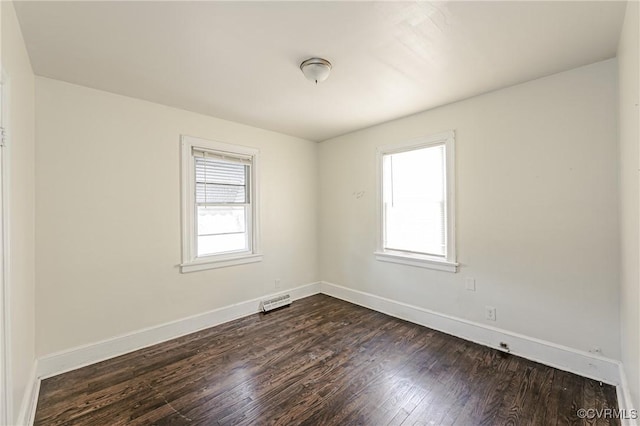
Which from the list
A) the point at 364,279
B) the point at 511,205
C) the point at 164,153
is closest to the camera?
the point at 511,205

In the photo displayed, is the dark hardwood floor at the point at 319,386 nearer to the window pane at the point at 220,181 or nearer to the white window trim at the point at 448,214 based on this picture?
the white window trim at the point at 448,214

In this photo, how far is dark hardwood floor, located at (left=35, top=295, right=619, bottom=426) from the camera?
6.04ft

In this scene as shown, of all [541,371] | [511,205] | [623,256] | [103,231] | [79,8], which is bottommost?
[541,371]

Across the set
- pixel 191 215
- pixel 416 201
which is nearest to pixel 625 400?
pixel 416 201

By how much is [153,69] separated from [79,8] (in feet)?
2.20

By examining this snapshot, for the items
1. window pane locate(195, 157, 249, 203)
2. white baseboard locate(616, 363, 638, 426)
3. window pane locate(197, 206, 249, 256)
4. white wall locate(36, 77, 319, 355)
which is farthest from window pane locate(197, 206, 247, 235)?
white baseboard locate(616, 363, 638, 426)

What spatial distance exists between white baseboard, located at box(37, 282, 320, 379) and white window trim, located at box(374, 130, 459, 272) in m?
1.85

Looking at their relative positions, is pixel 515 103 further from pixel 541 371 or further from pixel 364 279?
pixel 364 279

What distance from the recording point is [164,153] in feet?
9.81

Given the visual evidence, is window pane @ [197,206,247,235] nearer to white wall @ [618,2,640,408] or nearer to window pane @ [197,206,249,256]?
window pane @ [197,206,249,256]

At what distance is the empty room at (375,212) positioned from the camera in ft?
5.65

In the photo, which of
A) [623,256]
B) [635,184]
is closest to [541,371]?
[623,256]

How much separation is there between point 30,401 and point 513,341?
387 cm

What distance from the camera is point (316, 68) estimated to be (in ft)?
6.98
